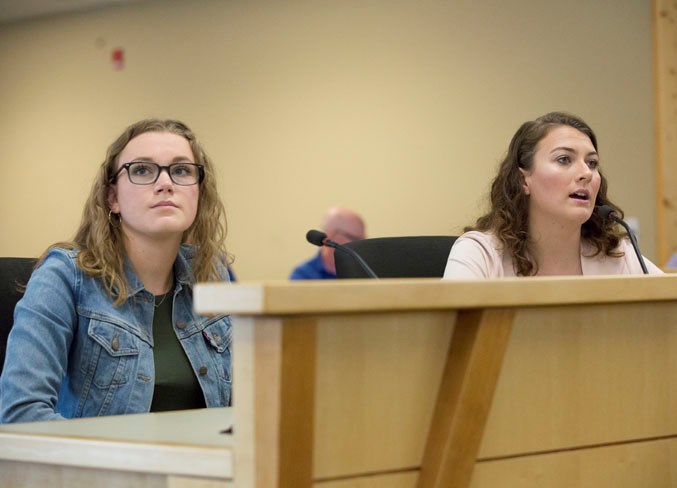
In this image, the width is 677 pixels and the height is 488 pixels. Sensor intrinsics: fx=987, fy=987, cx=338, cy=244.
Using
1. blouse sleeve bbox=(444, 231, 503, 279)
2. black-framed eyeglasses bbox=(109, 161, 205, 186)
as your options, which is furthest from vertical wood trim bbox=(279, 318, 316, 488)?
blouse sleeve bbox=(444, 231, 503, 279)

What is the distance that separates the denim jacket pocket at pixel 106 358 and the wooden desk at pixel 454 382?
33.8 inches

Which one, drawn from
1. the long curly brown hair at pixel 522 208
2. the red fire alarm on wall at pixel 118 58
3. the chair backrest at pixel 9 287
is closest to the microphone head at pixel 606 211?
the long curly brown hair at pixel 522 208

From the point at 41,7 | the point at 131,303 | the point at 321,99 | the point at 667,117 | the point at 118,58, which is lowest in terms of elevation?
the point at 131,303

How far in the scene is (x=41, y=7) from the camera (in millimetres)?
6805

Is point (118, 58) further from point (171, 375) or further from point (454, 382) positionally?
point (454, 382)

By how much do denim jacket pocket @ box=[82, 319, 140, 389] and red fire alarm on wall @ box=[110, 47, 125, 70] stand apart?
16.5 feet

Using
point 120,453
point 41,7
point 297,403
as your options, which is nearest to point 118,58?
point 41,7

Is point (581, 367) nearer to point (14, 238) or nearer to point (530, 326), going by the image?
point (530, 326)

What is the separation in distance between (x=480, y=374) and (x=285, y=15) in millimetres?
5121

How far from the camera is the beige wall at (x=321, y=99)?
5129 mm

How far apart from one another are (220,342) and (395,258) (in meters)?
0.50

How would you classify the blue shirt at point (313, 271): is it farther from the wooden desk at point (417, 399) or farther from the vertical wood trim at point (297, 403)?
the vertical wood trim at point (297, 403)

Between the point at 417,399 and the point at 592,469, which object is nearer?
the point at 417,399

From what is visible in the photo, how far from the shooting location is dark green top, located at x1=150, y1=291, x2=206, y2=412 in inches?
77.1
